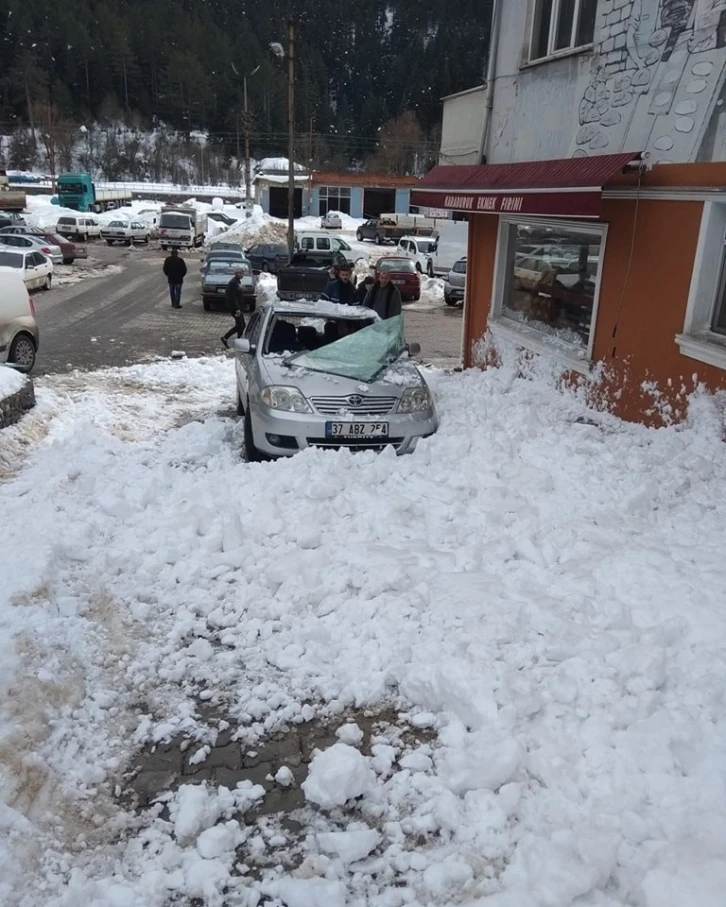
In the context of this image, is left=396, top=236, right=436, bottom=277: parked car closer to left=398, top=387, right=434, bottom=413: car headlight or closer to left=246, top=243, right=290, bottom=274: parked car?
left=246, top=243, right=290, bottom=274: parked car

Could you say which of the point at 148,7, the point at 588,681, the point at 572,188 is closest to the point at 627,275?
the point at 572,188

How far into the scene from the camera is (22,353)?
11.3 m

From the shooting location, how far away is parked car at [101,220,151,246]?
141 feet

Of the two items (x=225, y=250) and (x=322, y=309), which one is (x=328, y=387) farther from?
(x=225, y=250)

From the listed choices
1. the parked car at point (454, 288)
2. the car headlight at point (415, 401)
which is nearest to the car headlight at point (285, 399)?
the car headlight at point (415, 401)

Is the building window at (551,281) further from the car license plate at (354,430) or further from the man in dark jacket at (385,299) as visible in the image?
the car license plate at (354,430)

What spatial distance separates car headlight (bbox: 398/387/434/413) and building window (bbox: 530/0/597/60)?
181 inches

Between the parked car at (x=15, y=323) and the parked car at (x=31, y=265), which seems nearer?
the parked car at (x=15, y=323)

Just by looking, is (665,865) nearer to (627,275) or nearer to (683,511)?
(683,511)

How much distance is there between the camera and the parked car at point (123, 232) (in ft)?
141

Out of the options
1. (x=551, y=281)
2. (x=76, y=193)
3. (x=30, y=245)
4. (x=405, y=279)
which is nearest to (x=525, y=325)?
(x=551, y=281)

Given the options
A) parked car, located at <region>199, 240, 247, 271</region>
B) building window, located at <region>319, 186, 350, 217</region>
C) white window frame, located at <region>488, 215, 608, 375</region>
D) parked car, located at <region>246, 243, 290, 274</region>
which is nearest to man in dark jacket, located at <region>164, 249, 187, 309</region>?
parked car, located at <region>199, 240, 247, 271</region>

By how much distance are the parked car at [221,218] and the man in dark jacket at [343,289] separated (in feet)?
162

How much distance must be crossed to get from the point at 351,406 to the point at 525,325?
4.41m
